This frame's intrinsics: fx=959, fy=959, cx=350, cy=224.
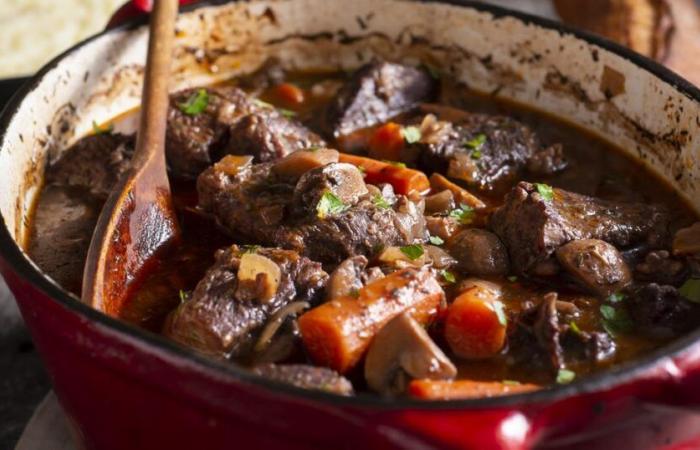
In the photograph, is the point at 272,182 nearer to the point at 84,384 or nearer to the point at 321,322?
the point at 321,322

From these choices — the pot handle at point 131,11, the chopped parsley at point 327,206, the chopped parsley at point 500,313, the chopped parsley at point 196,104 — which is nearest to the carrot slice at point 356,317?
the chopped parsley at point 500,313

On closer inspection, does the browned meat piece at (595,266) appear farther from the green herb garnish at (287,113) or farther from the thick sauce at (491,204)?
the green herb garnish at (287,113)

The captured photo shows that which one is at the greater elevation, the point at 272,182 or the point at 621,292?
the point at 272,182

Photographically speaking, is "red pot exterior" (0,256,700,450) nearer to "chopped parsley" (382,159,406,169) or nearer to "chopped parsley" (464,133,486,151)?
"chopped parsley" (382,159,406,169)

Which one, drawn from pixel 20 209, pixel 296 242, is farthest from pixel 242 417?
pixel 20 209

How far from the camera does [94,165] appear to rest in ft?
11.9

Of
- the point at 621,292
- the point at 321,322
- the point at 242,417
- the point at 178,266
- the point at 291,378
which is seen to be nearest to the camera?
the point at 242,417

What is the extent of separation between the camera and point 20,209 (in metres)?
3.35

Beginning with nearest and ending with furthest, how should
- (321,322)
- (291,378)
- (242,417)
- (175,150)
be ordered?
(242,417) < (291,378) < (321,322) < (175,150)

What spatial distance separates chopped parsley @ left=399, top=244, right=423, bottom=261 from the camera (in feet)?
10.0

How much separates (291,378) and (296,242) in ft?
2.59

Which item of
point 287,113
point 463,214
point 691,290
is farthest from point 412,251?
point 287,113

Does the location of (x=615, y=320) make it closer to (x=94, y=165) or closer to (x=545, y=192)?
(x=545, y=192)

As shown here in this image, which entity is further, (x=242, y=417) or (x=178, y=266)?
(x=178, y=266)
